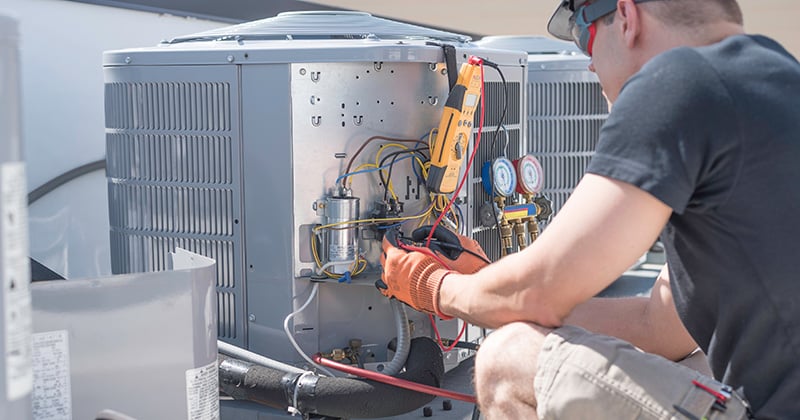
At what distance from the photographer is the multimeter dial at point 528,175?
2.92 metres

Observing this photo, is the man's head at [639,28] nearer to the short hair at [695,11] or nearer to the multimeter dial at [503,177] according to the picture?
the short hair at [695,11]

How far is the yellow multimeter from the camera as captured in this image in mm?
2432

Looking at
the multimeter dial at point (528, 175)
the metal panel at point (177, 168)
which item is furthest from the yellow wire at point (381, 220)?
the multimeter dial at point (528, 175)

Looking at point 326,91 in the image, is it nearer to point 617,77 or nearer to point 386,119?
point 386,119

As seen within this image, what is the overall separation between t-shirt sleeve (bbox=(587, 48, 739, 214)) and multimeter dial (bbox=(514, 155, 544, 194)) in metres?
1.32

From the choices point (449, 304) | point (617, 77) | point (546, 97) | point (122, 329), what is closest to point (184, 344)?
point (122, 329)

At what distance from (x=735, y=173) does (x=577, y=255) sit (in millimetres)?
306

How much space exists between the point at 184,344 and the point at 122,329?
132 mm

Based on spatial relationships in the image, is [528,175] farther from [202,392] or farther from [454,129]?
[202,392]

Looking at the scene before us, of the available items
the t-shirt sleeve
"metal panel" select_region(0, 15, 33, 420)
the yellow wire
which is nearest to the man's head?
the t-shirt sleeve

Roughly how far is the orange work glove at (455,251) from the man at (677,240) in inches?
12.8

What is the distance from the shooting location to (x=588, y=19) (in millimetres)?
2039

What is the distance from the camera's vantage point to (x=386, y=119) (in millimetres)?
2467

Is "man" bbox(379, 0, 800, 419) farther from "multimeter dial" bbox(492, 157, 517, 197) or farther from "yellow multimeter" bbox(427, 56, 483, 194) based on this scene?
"multimeter dial" bbox(492, 157, 517, 197)
